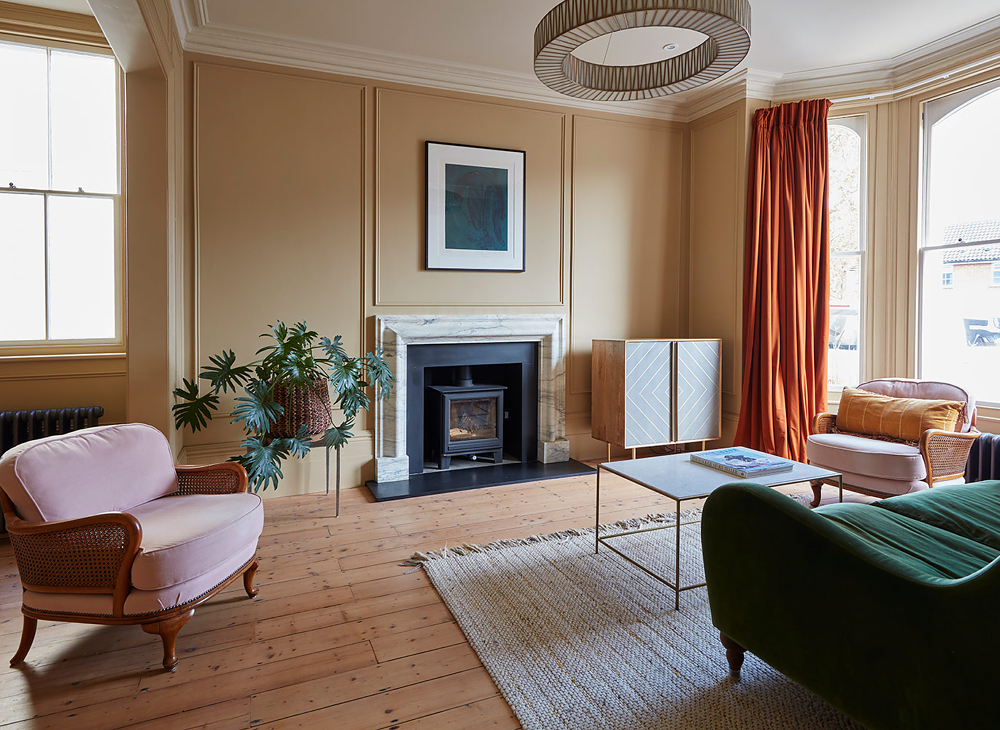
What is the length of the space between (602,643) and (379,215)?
314 cm

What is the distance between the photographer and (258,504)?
2463mm

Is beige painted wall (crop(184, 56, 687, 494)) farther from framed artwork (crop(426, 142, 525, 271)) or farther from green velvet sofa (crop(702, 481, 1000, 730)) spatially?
green velvet sofa (crop(702, 481, 1000, 730))

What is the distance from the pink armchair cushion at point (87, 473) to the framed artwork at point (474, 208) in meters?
2.36

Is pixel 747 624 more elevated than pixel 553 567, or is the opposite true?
pixel 747 624

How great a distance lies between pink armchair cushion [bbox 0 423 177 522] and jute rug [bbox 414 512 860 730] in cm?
125

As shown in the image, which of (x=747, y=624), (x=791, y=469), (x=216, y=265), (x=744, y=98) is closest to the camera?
(x=747, y=624)

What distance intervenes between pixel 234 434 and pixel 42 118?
2.19m

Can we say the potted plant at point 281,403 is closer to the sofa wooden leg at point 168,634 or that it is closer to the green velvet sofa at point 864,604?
the sofa wooden leg at point 168,634

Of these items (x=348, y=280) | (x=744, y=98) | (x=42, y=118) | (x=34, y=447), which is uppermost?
(x=744, y=98)

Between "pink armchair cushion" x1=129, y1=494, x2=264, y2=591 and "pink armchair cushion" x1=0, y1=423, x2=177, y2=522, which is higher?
"pink armchair cushion" x1=0, y1=423, x2=177, y2=522

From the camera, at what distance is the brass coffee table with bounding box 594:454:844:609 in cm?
244

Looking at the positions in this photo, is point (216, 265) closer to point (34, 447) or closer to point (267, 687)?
point (34, 447)

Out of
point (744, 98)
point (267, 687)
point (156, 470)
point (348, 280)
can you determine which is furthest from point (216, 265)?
point (744, 98)

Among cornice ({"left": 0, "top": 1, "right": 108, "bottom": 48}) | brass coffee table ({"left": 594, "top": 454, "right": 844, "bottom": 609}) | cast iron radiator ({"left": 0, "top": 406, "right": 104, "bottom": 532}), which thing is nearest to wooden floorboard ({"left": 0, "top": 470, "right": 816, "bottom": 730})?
cast iron radiator ({"left": 0, "top": 406, "right": 104, "bottom": 532})
